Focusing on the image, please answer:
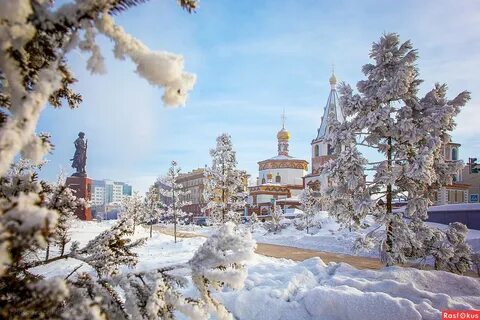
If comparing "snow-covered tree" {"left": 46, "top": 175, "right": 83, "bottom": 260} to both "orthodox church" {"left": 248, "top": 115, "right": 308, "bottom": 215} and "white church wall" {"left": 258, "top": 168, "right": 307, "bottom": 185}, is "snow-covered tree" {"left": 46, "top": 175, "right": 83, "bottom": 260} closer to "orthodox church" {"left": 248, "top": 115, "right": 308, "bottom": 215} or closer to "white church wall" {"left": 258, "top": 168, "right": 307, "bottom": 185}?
"orthodox church" {"left": 248, "top": 115, "right": 308, "bottom": 215}

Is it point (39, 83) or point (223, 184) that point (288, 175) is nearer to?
point (223, 184)

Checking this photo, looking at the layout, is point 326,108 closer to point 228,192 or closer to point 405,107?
point 228,192

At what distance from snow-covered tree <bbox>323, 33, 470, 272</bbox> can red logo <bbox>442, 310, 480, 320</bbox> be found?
3825mm

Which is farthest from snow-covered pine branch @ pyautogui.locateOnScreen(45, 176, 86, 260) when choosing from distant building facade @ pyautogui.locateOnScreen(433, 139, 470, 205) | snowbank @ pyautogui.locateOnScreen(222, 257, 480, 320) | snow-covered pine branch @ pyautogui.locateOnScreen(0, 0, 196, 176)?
distant building facade @ pyautogui.locateOnScreen(433, 139, 470, 205)

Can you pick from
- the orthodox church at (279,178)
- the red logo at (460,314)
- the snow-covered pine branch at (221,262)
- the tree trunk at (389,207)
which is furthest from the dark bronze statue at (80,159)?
the snow-covered pine branch at (221,262)

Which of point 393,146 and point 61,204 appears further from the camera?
point 393,146

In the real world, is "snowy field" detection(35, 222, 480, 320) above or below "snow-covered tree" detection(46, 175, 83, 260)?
below

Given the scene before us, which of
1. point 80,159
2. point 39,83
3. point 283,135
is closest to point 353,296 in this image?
point 39,83

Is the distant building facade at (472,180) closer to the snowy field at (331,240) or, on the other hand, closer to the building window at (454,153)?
the building window at (454,153)

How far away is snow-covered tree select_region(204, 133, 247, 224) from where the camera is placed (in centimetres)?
2419

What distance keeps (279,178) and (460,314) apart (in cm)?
5932

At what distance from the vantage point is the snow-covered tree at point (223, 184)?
24188mm

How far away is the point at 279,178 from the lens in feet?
220

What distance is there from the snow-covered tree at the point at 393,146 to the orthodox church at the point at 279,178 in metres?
44.1
